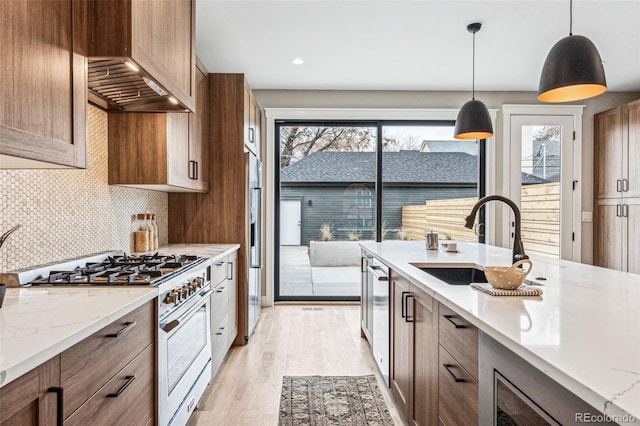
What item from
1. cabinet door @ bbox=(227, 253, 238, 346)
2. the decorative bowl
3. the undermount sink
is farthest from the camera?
cabinet door @ bbox=(227, 253, 238, 346)

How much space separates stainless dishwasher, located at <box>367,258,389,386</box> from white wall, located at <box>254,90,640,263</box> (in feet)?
8.40

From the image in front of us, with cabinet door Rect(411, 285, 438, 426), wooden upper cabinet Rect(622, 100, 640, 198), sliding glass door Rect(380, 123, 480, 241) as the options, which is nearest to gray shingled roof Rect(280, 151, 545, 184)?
sliding glass door Rect(380, 123, 480, 241)

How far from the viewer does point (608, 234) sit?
15.3 ft

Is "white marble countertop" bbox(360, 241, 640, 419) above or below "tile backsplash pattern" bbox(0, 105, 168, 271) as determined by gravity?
below

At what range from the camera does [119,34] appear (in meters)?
1.54

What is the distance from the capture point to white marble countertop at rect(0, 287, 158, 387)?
87 centimetres

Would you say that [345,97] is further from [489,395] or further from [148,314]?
[489,395]

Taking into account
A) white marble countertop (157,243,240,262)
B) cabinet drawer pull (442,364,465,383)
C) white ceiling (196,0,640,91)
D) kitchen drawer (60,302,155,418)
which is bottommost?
cabinet drawer pull (442,364,465,383)

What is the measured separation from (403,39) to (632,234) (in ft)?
10.7

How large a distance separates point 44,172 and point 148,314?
0.95 m

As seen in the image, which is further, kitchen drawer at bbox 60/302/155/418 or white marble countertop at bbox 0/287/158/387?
kitchen drawer at bbox 60/302/155/418

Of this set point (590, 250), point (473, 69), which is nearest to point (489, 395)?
point (473, 69)

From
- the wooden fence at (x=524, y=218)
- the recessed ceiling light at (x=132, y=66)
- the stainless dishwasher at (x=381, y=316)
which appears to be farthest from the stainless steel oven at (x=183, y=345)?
the wooden fence at (x=524, y=218)

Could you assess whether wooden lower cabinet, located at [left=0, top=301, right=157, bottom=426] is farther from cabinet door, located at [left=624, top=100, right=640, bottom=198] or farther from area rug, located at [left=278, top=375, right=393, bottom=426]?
cabinet door, located at [left=624, top=100, right=640, bottom=198]
